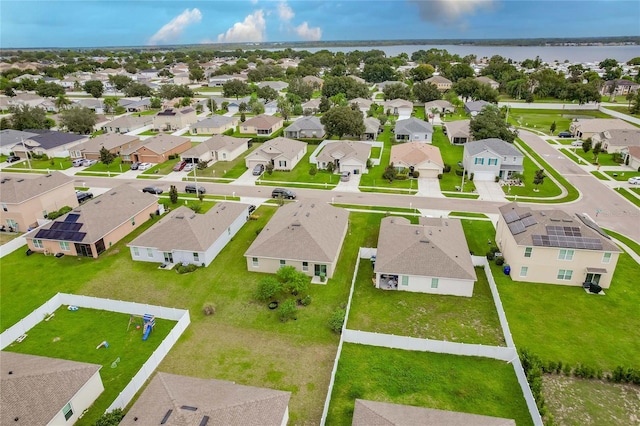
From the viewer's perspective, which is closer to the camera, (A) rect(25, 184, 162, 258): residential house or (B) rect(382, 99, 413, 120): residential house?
(A) rect(25, 184, 162, 258): residential house

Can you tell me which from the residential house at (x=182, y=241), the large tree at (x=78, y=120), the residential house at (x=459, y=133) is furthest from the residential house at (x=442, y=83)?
the residential house at (x=182, y=241)

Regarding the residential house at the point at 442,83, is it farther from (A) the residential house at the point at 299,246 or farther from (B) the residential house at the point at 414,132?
(A) the residential house at the point at 299,246

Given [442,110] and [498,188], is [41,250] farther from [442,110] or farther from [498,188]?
[442,110]

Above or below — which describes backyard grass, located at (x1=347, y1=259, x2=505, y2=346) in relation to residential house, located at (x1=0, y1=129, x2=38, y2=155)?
below

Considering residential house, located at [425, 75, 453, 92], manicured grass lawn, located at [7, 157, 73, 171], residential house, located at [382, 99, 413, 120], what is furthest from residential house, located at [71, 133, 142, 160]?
residential house, located at [425, 75, 453, 92]

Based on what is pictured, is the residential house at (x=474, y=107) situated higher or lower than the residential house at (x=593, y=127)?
higher

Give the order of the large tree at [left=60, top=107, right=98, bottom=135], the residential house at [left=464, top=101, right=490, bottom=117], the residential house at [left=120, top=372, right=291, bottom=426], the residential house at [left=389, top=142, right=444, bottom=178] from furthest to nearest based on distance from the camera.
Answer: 1. the residential house at [left=464, top=101, right=490, bottom=117]
2. the large tree at [left=60, top=107, right=98, bottom=135]
3. the residential house at [left=389, top=142, right=444, bottom=178]
4. the residential house at [left=120, top=372, right=291, bottom=426]

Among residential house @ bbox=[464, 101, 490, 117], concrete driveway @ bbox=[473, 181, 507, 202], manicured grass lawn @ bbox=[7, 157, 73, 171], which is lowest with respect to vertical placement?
concrete driveway @ bbox=[473, 181, 507, 202]

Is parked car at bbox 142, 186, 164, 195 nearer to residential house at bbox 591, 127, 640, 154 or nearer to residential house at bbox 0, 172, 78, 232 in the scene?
residential house at bbox 0, 172, 78, 232
